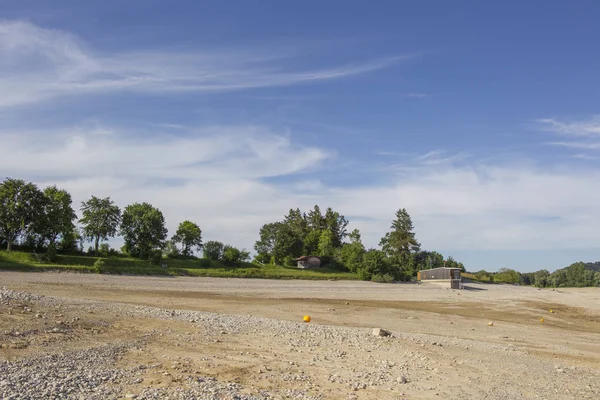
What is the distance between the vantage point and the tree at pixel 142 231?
77.2 metres

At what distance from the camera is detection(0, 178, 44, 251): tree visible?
6300 cm

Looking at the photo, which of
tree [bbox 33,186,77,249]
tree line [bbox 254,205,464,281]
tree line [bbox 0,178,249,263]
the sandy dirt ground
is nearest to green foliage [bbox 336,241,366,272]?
tree line [bbox 254,205,464,281]

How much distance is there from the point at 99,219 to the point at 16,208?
1648 cm

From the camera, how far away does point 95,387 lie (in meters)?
8.57

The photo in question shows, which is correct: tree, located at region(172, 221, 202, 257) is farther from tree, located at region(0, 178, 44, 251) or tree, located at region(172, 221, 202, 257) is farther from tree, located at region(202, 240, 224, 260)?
tree, located at region(0, 178, 44, 251)

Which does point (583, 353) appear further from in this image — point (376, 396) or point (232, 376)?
point (232, 376)

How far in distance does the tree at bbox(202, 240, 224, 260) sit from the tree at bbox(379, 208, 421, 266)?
39954mm

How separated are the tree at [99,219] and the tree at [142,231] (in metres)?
1.67

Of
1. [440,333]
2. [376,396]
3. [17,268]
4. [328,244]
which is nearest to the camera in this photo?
[376,396]

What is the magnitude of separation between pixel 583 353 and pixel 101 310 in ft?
66.9

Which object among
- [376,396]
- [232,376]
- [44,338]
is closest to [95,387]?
[232,376]

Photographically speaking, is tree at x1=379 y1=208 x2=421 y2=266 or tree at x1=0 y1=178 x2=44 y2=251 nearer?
tree at x1=0 y1=178 x2=44 y2=251

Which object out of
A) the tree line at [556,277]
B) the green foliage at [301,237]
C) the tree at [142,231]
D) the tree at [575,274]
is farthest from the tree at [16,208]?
the tree at [575,274]

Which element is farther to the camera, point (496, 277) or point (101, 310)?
point (496, 277)
